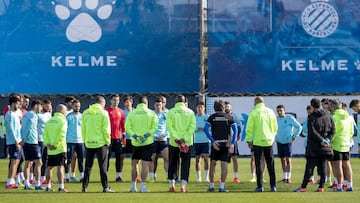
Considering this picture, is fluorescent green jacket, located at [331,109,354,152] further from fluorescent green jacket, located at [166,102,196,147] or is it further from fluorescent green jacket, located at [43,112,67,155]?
fluorescent green jacket, located at [43,112,67,155]

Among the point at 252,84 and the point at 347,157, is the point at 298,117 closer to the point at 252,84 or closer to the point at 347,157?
the point at 252,84

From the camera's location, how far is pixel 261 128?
19.2 metres

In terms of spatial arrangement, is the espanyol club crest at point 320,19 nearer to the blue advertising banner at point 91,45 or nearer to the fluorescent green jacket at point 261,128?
the blue advertising banner at point 91,45

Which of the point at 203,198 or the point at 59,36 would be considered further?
the point at 59,36

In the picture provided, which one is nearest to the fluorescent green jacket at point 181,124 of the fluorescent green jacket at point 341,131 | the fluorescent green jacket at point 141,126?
the fluorescent green jacket at point 141,126

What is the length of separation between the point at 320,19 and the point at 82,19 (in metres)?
8.58

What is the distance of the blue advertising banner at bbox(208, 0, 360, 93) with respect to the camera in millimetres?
32344

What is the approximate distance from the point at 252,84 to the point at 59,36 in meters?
7.17

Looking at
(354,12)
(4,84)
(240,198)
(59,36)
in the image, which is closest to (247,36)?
(354,12)

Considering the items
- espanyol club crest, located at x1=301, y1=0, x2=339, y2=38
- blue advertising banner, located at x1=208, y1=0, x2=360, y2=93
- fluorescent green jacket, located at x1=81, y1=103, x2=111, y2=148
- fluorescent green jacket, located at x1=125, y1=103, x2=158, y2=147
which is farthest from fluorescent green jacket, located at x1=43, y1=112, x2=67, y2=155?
espanyol club crest, located at x1=301, y1=0, x2=339, y2=38

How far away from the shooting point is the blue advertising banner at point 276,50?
32.3 m

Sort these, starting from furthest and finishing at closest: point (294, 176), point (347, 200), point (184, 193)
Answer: point (294, 176)
point (184, 193)
point (347, 200)

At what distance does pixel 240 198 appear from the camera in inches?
680

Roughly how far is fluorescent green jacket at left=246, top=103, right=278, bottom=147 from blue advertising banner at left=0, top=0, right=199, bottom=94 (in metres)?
13.4
